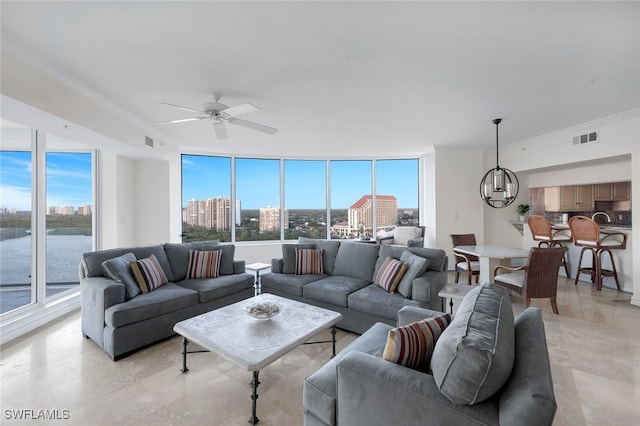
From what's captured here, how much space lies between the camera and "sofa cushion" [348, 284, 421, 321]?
280 centimetres

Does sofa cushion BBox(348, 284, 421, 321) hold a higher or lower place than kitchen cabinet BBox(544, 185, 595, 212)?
lower

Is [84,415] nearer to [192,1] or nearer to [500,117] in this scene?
[192,1]

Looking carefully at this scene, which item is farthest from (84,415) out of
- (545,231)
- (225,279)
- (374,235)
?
(545,231)

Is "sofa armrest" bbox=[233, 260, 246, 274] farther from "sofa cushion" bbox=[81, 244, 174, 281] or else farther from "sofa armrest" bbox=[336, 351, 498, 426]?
"sofa armrest" bbox=[336, 351, 498, 426]

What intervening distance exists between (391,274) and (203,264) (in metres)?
2.46

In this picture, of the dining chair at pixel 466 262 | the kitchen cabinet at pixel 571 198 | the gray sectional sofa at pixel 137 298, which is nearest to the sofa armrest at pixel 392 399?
the gray sectional sofa at pixel 137 298

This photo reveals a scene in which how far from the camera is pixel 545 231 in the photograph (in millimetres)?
4953

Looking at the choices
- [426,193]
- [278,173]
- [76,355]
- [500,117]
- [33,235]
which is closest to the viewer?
[76,355]

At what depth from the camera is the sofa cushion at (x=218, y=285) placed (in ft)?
10.7

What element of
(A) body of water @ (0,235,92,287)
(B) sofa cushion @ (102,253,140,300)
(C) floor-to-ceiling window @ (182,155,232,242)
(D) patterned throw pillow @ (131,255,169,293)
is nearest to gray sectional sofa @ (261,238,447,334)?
(D) patterned throw pillow @ (131,255,169,293)

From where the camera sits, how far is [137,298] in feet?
9.23

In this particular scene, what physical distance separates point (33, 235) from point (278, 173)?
14.0 feet

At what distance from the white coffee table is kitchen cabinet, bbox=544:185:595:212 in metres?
6.06

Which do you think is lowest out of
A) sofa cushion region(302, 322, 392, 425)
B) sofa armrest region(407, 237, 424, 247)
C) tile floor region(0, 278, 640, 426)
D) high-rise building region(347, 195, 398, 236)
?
tile floor region(0, 278, 640, 426)
